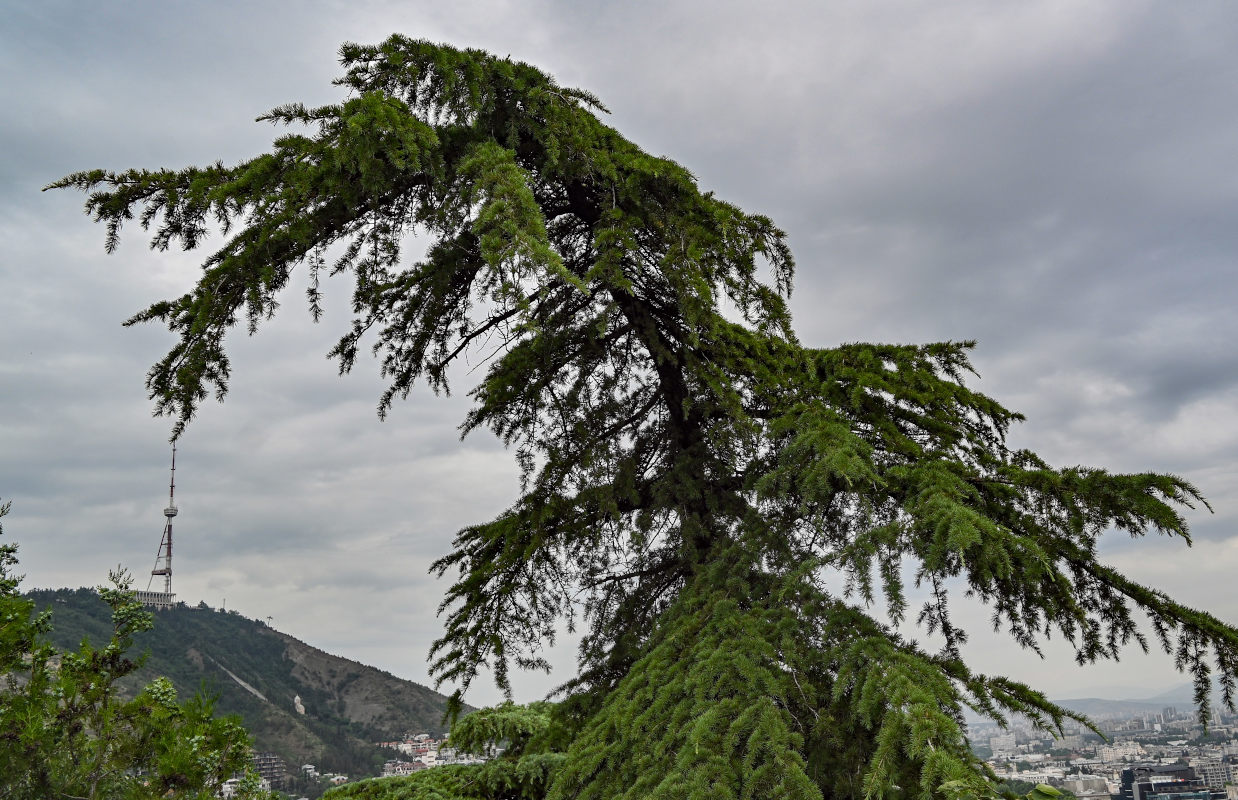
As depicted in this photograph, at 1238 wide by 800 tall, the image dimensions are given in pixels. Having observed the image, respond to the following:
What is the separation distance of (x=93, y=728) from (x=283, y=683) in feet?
103

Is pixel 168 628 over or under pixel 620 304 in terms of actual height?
under

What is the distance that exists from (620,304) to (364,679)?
1175 inches

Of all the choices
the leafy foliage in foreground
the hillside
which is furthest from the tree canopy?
the hillside

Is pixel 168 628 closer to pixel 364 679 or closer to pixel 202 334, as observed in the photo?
pixel 364 679

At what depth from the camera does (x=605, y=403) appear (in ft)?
22.6

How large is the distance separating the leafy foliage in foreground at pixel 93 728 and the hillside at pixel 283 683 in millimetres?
19497

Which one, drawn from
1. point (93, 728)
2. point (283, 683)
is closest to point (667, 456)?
point (93, 728)

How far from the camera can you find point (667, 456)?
21.0 ft

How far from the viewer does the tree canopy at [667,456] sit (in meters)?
4.04

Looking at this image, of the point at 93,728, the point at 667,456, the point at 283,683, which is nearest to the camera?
the point at 93,728

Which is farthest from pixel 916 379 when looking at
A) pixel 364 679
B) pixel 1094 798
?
pixel 364 679

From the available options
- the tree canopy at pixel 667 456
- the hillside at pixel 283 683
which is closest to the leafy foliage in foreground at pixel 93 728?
the tree canopy at pixel 667 456

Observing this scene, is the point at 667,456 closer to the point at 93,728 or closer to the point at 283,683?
the point at 93,728

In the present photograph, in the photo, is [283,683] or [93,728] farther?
[283,683]
